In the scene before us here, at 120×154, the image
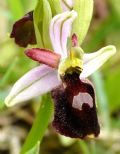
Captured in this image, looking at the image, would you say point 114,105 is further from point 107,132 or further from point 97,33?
point 97,33

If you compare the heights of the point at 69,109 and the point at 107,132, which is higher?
the point at 69,109

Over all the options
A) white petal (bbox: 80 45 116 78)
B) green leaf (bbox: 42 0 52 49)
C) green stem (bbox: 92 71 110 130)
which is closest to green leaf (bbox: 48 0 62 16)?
green leaf (bbox: 42 0 52 49)

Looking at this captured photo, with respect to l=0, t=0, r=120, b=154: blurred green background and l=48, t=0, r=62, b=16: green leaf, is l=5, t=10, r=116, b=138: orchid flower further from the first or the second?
l=0, t=0, r=120, b=154: blurred green background

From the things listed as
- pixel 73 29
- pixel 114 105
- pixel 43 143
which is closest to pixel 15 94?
pixel 73 29

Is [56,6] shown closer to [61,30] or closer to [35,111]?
[61,30]

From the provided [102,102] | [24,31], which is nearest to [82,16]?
[24,31]

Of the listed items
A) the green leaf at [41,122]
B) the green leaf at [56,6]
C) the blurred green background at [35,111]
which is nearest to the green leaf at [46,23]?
the green leaf at [56,6]
